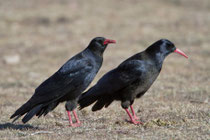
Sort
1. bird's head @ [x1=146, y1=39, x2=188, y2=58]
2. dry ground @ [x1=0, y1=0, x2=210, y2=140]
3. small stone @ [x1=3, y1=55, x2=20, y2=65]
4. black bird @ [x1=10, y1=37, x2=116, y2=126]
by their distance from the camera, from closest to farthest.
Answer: dry ground @ [x1=0, y1=0, x2=210, y2=140] < black bird @ [x1=10, y1=37, x2=116, y2=126] < bird's head @ [x1=146, y1=39, x2=188, y2=58] < small stone @ [x1=3, y1=55, x2=20, y2=65]

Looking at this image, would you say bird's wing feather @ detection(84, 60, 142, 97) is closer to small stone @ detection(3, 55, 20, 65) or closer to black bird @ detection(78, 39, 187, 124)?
black bird @ detection(78, 39, 187, 124)

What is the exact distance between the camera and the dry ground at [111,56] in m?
6.95

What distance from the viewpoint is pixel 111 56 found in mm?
17922

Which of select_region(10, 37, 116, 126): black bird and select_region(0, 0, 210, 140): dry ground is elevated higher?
select_region(10, 37, 116, 126): black bird

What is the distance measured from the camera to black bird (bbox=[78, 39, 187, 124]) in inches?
A: 284

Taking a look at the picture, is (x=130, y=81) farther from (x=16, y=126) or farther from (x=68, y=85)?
(x=16, y=126)

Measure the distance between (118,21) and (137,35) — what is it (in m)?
3.10

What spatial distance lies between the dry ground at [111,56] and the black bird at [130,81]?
41cm

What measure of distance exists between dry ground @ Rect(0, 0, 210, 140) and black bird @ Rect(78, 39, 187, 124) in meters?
0.41

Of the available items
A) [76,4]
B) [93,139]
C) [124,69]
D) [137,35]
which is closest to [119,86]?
[124,69]

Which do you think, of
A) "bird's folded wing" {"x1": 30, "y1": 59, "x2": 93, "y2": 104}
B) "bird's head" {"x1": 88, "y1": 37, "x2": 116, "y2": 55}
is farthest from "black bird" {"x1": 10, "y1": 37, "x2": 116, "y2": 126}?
"bird's head" {"x1": 88, "y1": 37, "x2": 116, "y2": 55}

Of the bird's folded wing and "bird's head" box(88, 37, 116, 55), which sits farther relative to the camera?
"bird's head" box(88, 37, 116, 55)

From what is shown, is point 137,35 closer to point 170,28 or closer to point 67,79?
point 170,28

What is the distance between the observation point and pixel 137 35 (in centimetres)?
2156
